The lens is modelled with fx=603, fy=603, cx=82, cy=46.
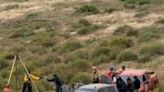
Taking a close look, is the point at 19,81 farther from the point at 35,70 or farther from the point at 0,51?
the point at 0,51

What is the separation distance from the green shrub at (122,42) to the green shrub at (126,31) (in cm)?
402

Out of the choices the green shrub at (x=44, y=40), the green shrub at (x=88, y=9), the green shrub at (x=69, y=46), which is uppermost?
the green shrub at (x=69, y=46)

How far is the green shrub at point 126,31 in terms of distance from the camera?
43.0 m

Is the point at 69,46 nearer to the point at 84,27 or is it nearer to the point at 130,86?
the point at 84,27

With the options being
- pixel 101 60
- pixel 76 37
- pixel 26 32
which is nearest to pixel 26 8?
pixel 26 32


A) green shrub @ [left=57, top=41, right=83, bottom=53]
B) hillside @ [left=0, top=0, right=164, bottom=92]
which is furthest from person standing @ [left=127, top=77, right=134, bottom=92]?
green shrub @ [left=57, top=41, right=83, bottom=53]

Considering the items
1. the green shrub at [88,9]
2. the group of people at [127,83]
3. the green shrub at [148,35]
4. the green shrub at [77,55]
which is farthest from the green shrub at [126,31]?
the group of people at [127,83]

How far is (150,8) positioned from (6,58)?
20.5 m

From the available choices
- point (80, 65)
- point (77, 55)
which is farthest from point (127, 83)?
point (77, 55)

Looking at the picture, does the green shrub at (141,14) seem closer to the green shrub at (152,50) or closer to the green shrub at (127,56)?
the green shrub at (152,50)

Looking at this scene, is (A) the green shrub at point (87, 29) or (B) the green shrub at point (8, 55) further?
(A) the green shrub at point (87, 29)

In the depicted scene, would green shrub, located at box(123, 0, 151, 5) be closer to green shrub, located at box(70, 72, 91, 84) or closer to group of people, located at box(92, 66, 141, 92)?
green shrub, located at box(70, 72, 91, 84)

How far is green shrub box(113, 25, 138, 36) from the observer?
43031mm

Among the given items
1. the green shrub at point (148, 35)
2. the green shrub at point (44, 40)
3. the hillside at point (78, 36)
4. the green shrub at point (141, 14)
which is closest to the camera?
the hillside at point (78, 36)
